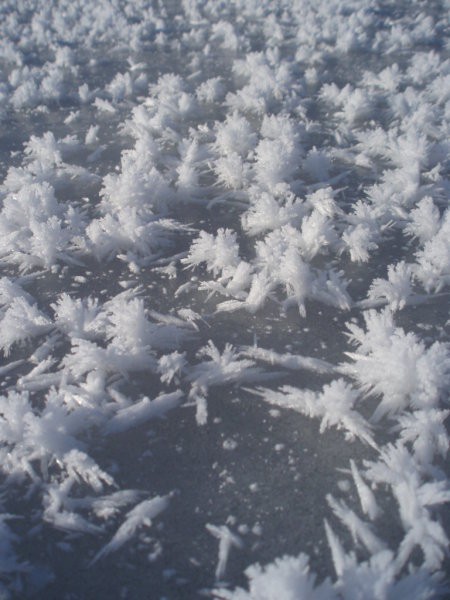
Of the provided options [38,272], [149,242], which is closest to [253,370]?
[149,242]

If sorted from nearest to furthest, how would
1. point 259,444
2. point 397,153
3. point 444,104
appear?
point 259,444
point 397,153
point 444,104

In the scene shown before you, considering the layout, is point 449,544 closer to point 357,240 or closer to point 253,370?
point 253,370

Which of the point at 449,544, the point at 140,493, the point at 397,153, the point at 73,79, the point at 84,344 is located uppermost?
the point at 73,79

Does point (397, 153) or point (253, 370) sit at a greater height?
point (397, 153)

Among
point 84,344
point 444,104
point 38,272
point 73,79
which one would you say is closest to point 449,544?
point 84,344

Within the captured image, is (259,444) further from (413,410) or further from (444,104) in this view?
(444,104)

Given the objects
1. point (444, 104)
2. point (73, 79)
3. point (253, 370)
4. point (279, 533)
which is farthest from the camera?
point (73, 79)

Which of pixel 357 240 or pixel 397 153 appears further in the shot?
pixel 397 153
